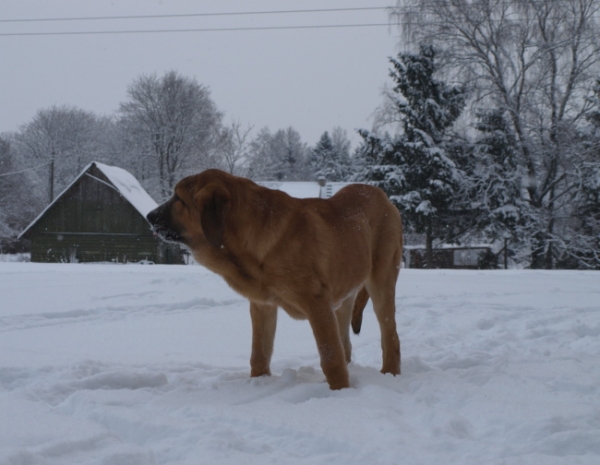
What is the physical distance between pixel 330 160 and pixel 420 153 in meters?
40.8

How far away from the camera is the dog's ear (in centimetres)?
365

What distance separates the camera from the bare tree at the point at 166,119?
45.3 meters

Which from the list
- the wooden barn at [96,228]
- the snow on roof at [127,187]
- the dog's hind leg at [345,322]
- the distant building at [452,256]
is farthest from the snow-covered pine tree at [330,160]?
the dog's hind leg at [345,322]

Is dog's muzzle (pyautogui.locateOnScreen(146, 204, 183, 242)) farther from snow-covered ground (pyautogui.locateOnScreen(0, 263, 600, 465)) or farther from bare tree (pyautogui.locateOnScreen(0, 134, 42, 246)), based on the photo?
bare tree (pyautogui.locateOnScreen(0, 134, 42, 246))

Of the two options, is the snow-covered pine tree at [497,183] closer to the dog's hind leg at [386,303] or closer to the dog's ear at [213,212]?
the dog's hind leg at [386,303]

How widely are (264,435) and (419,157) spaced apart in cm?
2786

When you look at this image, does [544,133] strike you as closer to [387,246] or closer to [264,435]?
[387,246]

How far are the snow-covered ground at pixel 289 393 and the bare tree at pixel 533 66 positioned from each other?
23655 millimetres

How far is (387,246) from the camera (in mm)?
4738

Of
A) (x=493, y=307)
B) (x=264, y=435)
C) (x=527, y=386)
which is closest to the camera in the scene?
(x=264, y=435)

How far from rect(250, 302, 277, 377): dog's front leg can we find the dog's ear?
81 centimetres

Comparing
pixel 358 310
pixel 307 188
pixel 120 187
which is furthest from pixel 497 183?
pixel 358 310

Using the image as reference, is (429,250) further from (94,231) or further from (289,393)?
(289,393)

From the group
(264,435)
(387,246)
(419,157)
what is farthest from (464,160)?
(264,435)
